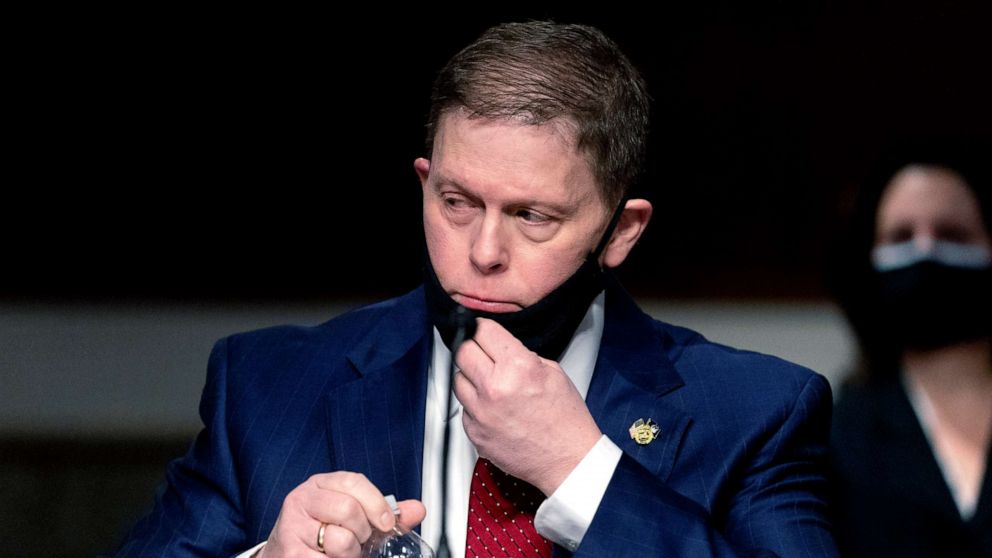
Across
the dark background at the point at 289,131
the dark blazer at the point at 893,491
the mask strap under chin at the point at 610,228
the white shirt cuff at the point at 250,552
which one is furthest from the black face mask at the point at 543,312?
the dark background at the point at 289,131

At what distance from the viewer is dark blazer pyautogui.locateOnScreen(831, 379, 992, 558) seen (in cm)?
240

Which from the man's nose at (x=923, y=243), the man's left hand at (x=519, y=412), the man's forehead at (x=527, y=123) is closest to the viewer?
the man's left hand at (x=519, y=412)

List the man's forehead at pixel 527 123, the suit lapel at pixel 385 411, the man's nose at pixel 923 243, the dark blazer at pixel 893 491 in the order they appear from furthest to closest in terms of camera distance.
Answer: the man's nose at pixel 923 243 < the dark blazer at pixel 893 491 < the suit lapel at pixel 385 411 < the man's forehead at pixel 527 123

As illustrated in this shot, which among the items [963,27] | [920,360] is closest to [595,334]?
[920,360]

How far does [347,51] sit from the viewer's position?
3.56m

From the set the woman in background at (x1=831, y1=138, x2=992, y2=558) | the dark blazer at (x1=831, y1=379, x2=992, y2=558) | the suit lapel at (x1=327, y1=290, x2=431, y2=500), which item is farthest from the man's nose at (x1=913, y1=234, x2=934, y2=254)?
the suit lapel at (x1=327, y1=290, x2=431, y2=500)

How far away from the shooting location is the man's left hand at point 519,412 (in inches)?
60.1

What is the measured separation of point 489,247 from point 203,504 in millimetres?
559

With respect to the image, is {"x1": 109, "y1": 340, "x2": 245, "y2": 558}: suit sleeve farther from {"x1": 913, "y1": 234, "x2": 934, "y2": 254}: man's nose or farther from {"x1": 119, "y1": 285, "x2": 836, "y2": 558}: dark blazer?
{"x1": 913, "y1": 234, "x2": 934, "y2": 254}: man's nose

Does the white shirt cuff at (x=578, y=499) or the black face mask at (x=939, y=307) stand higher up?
the white shirt cuff at (x=578, y=499)

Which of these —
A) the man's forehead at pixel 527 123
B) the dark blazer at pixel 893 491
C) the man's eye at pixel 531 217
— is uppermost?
the man's forehead at pixel 527 123

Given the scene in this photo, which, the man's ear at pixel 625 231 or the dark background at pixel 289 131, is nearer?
the man's ear at pixel 625 231

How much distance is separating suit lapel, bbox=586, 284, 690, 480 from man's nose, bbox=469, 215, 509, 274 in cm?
28

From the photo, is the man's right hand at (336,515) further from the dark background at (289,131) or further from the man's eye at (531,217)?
the dark background at (289,131)
